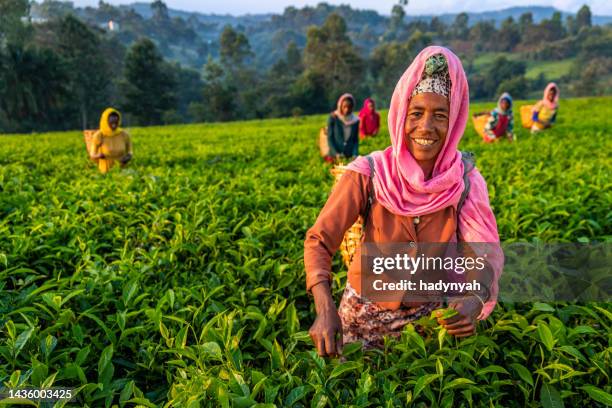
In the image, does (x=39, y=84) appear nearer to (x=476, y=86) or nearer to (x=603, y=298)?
(x=603, y=298)

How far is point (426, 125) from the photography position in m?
1.84

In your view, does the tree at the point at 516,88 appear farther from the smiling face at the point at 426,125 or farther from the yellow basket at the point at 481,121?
the smiling face at the point at 426,125

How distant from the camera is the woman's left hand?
1.86 metres

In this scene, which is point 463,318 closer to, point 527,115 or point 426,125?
point 426,125

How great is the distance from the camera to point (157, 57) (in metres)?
44.2

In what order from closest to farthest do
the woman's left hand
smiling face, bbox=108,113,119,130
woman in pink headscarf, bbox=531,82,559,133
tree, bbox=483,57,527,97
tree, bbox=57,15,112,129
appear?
the woman's left hand
smiling face, bbox=108,113,119,130
woman in pink headscarf, bbox=531,82,559,133
tree, bbox=57,15,112,129
tree, bbox=483,57,527,97

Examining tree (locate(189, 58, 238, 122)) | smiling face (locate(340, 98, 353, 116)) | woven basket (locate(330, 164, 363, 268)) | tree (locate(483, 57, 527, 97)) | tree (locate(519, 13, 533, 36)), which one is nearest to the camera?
woven basket (locate(330, 164, 363, 268))

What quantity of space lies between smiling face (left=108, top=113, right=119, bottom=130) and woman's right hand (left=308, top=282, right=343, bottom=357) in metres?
6.84

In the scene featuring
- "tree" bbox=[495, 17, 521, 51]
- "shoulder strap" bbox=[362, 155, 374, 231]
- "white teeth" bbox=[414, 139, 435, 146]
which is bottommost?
"shoulder strap" bbox=[362, 155, 374, 231]

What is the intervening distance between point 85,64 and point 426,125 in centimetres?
4938

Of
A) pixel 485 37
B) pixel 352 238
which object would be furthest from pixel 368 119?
pixel 485 37

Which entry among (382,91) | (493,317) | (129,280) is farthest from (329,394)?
(382,91)

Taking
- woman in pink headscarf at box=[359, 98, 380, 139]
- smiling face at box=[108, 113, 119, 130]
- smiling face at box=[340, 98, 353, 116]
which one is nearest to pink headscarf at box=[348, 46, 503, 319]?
smiling face at box=[340, 98, 353, 116]

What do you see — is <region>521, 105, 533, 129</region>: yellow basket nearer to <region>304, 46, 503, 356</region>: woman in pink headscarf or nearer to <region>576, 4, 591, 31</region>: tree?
<region>304, 46, 503, 356</region>: woman in pink headscarf
